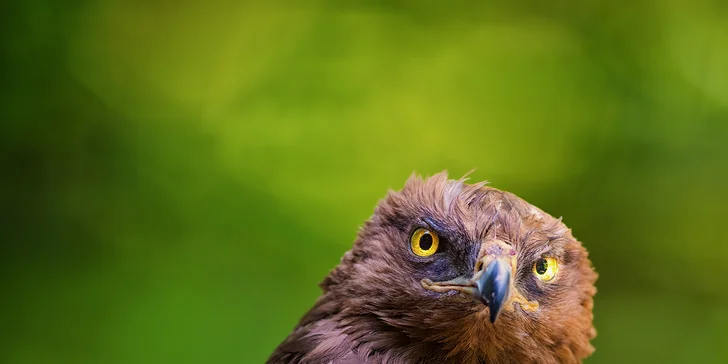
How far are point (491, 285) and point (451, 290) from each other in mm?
171

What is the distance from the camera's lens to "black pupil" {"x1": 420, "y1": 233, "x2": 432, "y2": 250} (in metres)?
2.07

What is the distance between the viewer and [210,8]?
14.0 ft

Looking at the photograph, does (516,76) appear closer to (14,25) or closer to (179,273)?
(179,273)

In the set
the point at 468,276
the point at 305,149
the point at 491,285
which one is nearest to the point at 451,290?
the point at 468,276

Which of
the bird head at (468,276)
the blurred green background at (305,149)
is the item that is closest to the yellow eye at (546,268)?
the bird head at (468,276)

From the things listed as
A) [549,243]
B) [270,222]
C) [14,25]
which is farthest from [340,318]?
[14,25]

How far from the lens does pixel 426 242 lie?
2076 mm

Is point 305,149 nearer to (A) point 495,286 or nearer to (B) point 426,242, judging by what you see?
(B) point 426,242

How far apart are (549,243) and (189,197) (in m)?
2.51

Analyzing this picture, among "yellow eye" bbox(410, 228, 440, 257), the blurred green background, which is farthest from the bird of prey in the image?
the blurred green background

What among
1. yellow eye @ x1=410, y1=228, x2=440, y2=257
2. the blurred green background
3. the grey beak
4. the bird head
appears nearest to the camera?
the grey beak

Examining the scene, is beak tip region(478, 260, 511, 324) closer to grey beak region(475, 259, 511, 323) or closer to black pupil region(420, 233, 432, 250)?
grey beak region(475, 259, 511, 323)

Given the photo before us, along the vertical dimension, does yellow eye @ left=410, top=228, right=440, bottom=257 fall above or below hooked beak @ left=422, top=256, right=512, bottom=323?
above

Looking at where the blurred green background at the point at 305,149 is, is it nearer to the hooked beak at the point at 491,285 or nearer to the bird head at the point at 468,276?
the bird head at the point at 468,276
